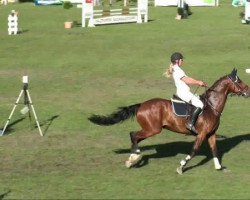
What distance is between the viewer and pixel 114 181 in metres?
14.3

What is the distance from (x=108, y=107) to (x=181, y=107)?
8.01 meters

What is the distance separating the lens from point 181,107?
48.9 ft

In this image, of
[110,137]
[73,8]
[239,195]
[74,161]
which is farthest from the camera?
[73,8]

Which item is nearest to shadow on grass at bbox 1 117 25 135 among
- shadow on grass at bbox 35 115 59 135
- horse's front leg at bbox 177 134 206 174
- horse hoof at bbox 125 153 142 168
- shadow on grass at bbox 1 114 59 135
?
shadow on grass at bbox 1 114 59 135

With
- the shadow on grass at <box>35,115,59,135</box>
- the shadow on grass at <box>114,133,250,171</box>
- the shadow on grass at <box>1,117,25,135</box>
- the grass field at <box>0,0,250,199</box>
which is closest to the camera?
the grass field at <box>0,0,250,199</box>

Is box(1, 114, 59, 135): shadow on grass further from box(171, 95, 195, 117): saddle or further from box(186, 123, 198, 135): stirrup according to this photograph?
box(186, 123, 198, 135): stirrup

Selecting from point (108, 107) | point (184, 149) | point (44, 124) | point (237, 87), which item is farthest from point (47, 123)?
point (237, 87)

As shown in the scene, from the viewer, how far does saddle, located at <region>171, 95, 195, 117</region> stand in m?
14.8

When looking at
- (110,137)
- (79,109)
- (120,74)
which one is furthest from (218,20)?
(110,137)

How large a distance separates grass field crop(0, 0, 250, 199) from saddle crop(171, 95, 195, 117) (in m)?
1.41

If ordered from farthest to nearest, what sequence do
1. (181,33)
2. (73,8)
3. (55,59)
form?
(73,8)
(181,33)
(55,59)

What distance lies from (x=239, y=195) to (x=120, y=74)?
16.3 meters

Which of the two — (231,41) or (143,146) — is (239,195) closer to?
(143,146)

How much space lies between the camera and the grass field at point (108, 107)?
46.4 feet
